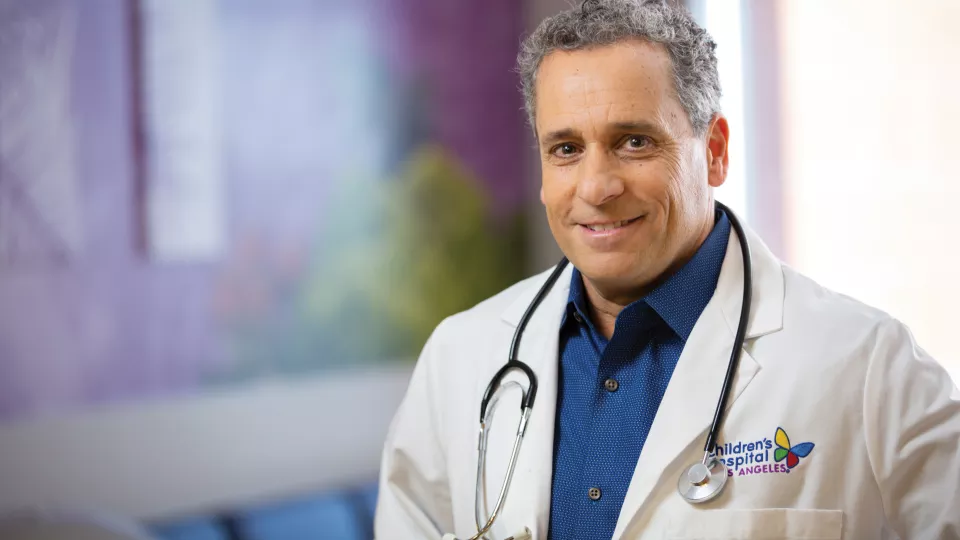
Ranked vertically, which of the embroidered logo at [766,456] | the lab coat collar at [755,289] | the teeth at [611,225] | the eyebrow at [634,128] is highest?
Answer: the eyebrow at [634,128]

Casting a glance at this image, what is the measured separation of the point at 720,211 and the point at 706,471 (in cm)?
43

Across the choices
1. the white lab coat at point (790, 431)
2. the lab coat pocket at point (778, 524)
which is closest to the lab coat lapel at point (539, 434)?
the white lab coat at point (790, 431)

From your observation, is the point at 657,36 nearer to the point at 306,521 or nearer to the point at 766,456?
the point at 766,456

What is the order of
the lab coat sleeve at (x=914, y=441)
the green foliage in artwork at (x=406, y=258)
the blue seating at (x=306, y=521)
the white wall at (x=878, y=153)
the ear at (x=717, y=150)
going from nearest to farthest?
the lab coat sleeve at (x=914, y=441)
the ear at (x=717, y=150)
the white wall at (x=878, y=153)
the blue seating at (x=306, y=521)
the green foliage in artwork at (x=406, y=258)

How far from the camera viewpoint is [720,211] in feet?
4.43

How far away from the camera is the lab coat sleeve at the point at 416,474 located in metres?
1.33

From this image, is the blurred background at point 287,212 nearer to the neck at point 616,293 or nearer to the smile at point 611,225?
the neck at point 616,293

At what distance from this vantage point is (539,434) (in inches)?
48.3

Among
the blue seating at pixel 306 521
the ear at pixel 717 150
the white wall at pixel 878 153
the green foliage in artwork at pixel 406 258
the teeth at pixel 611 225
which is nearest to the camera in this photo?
the teeth at pixel 611 225

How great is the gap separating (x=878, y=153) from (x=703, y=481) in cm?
123

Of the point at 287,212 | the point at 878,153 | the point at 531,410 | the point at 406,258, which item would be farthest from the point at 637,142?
the point at 406,258

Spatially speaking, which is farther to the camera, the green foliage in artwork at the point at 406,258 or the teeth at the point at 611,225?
the green foliage in artwork at the point at 406,258

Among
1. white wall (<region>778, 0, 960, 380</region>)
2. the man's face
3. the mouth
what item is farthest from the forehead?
white wall (<region>778, 0, 960, 380</region>)

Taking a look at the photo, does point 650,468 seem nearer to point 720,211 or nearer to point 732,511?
point 732,511
